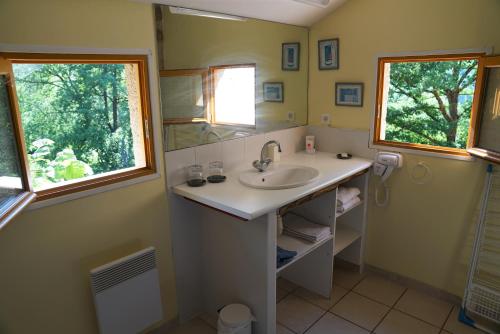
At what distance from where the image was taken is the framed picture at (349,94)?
8.49 feet

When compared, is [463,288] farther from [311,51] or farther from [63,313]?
[63,313]

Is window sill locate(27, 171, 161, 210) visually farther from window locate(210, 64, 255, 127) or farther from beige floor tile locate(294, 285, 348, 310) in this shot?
beige floor tile locate(294, 285, 348, 310)

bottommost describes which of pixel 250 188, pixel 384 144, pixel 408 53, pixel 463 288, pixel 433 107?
pixel 463 288

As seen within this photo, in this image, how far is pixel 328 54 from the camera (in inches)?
106

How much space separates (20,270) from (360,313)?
201 cm

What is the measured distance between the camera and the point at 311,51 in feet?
9.20

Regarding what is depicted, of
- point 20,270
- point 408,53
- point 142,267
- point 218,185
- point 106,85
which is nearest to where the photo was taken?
point 20,270

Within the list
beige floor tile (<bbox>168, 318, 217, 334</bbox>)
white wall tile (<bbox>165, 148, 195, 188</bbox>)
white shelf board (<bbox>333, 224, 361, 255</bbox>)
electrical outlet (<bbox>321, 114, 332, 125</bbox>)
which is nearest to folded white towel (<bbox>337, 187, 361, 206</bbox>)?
white shelf board (<bbox>333, 224, 361, 255</bbox>)

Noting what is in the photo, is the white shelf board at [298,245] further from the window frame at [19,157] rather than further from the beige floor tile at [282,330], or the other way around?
the window frame at [19,157]

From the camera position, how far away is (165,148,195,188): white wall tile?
6.65 ft

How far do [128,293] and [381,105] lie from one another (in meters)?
2.06

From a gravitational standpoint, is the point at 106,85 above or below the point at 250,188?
above

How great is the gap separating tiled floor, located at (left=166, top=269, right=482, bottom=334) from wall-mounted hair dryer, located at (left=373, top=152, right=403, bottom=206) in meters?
0.68

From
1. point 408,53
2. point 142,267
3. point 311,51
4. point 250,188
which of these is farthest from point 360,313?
point 311,51
